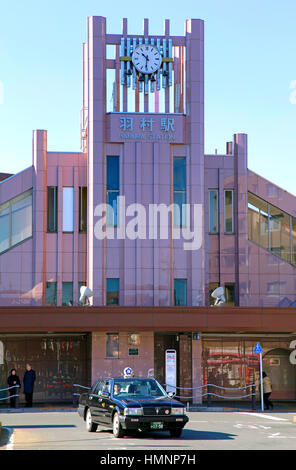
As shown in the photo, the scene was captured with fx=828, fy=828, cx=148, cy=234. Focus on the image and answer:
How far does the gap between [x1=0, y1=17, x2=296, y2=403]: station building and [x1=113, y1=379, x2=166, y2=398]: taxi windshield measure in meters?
14.2

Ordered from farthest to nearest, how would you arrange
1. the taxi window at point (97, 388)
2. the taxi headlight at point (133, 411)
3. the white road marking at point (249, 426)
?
the white road marking at point (249, 426) < the taxi window at point (97, 388) < the taxi headlight at point (133, 411)

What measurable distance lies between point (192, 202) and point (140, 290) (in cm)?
494

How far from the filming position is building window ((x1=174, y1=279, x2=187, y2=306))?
130 feet

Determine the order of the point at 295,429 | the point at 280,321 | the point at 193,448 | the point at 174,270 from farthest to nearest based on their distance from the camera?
the point at 174,270 < the point at 280,321 < the point at 295,429 < the point at 193,448

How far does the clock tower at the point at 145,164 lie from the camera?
3950cm

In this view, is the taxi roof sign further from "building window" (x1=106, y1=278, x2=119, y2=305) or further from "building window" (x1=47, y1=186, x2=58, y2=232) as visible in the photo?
"building window" (x1=47, y1=186, x2=58, y2=232)

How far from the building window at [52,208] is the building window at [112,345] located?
6.14 metres

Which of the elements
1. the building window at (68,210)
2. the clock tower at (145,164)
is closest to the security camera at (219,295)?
the clock tower at (145,164)

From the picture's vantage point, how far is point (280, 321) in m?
37.5

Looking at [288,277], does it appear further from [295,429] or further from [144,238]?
[295,429]

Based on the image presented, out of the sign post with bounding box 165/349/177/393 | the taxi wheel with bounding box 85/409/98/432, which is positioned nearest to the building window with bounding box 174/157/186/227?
the sign post with bounding box 165/349/177/393

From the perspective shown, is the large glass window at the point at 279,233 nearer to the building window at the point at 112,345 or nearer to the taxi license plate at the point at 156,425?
the building window at the point at 112,345

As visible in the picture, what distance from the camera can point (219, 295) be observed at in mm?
39000

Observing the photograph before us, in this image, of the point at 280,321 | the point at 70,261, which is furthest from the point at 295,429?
the point at 70,261
